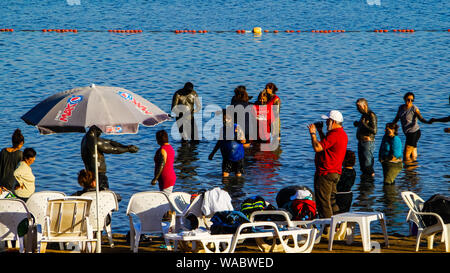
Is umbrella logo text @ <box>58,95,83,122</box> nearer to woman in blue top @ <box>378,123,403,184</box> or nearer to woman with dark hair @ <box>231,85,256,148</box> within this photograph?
woman in blue top @ <box>378,123,403,184</box>

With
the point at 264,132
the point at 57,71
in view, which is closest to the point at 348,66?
the point at 57,71

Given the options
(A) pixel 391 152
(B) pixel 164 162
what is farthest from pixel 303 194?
(A) pixel 391 152

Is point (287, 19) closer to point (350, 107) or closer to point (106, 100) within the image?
point (350, 107)

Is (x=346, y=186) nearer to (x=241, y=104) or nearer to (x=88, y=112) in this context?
(x=88, y=112)

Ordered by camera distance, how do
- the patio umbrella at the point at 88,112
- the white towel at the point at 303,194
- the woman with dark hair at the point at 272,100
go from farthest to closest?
1. the woman with dark hair at the point at 272,100
2. the white towel at the point at 303,194
3. the patio umbrella at the point at 88,112

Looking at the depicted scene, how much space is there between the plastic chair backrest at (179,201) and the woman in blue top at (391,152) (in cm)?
558

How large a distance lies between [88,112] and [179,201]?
2.28m

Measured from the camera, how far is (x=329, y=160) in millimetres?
12094

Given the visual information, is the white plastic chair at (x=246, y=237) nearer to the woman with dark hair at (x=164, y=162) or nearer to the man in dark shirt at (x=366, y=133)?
the woman with dark hair at (x=164, y=162)

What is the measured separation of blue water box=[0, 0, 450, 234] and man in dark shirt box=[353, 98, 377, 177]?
1.75ft

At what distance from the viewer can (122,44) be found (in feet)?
170

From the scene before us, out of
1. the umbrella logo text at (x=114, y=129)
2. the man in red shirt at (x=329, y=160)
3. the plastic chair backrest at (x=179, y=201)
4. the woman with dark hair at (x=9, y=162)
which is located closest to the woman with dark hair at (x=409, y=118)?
the man in red shirt at (x=329, y=160)

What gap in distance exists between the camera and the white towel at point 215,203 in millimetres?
11614

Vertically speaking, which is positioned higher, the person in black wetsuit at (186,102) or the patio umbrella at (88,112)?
the patio umbrella at (88,112)
